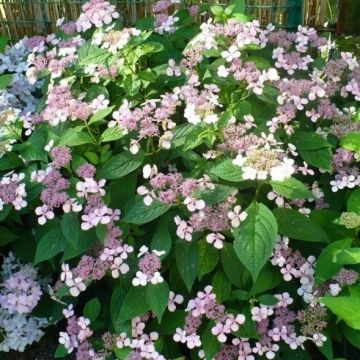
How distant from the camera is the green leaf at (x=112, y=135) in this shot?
2.12 meters

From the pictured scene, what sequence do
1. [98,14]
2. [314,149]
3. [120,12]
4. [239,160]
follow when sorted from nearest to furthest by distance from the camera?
[239,160]
[314,149]
[98,14]
[120,12]

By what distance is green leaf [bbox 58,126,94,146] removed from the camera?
7.04 feet

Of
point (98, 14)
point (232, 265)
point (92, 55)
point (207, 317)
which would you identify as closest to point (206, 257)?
point (232, 265)

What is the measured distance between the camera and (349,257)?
6.08ft

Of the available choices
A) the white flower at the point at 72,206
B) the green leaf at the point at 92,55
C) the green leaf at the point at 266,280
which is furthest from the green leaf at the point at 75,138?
the green leaf at the point at 266,280

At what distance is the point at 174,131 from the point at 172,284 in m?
0.53

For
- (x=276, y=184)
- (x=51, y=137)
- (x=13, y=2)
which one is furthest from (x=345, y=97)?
(x=13, y=2)

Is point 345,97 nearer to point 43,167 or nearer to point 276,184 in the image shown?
point 276,184

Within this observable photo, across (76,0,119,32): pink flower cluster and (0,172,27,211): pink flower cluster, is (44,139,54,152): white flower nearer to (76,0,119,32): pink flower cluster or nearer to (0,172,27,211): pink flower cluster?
(0,172,27,211): pink flower cluster

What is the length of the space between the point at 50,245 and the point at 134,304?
0.39 m

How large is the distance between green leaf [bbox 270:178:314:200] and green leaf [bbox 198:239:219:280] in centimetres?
32

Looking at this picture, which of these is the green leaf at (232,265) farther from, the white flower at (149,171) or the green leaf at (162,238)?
the white flower at (149,171)

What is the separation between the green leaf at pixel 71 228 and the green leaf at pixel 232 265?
0.49 metres

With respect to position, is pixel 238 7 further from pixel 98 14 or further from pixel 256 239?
pixel 256 239
